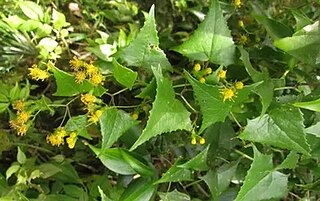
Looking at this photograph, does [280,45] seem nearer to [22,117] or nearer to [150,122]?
[150,122]

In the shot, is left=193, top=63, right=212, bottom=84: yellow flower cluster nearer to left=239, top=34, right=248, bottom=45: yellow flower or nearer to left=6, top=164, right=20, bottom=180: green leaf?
left=239, top=34, right=248, bottom=45: yellow flower

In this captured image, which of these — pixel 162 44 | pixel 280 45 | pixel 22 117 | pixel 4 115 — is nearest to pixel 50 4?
pixel 4 115

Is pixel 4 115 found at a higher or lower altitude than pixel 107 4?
lower

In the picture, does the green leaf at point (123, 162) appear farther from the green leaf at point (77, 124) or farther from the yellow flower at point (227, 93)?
the yellow flower at point (227, 93)

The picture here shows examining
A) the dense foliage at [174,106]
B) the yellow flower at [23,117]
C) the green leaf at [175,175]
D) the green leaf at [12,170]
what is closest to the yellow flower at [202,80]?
A: the dense foliage at [174,106]

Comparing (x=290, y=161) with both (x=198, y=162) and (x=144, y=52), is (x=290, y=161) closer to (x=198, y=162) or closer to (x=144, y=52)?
(x=198, y=162)

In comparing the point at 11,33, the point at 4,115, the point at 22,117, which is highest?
the point at 22,117

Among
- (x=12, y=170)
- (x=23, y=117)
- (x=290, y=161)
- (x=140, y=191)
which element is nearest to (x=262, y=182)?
(x=290, y=161)
